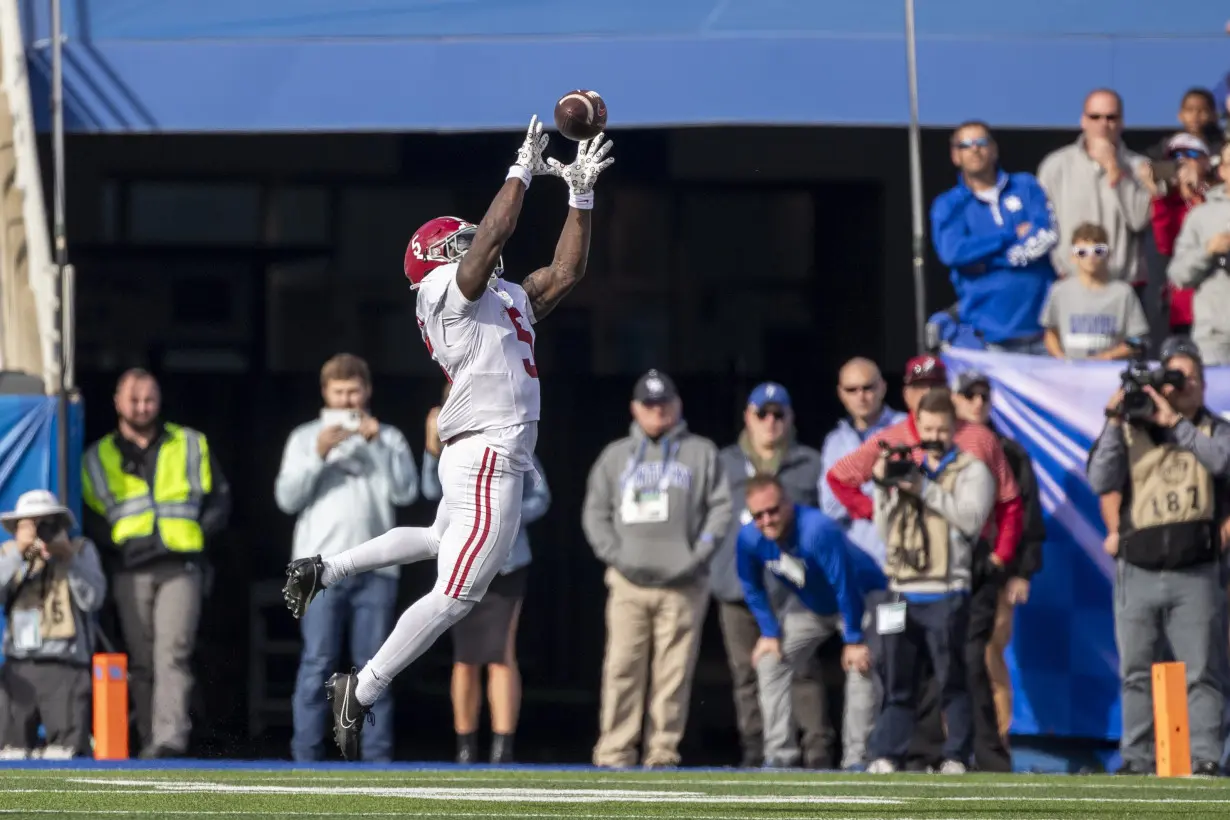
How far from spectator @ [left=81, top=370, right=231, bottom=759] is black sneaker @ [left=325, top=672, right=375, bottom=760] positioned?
3.93 metres

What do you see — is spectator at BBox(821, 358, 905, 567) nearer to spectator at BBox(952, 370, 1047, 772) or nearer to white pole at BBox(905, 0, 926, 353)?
white pole at BBox(905, 0, 926, 353)

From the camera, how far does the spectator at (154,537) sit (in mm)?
11539

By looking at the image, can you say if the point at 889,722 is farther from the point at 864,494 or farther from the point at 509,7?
the point at 509,7

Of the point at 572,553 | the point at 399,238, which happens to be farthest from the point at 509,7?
the point at 572,553

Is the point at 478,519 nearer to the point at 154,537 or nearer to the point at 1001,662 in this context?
the point at 1001,662

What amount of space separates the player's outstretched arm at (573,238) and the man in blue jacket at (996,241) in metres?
3.62

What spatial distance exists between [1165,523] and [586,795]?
3659mm

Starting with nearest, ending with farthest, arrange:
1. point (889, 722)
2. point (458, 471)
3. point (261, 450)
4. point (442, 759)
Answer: point (458, 471)
point (889, 722)
point (442, 759)
point (261, 450)

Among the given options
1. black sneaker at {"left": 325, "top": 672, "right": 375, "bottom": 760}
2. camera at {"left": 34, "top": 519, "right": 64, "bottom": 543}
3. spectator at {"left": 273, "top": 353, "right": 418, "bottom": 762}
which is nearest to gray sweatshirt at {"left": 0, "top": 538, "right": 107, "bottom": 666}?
camera at {"left": 34, "top": 519, "right": 64, "bottom": 543}

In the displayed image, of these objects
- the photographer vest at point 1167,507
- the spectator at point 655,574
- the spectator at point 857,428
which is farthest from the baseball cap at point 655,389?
the photographer vest at point 1167,507

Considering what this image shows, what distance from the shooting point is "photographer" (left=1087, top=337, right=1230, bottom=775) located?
10.3 m

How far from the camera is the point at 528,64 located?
1147 centimetres

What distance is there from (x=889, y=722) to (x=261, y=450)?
452 centimetres

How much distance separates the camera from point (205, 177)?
13797 mm
